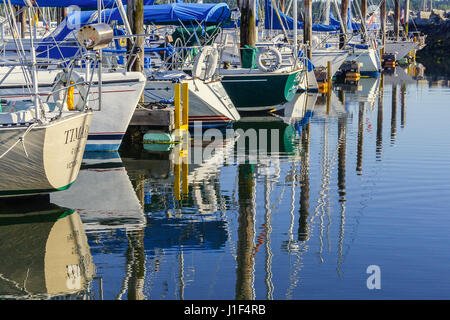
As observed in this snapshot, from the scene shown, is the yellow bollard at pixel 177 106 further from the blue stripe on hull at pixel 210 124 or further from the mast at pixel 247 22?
the mast at pixel 247 22

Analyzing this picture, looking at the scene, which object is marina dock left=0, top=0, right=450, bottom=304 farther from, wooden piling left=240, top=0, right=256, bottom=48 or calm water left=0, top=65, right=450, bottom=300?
wooden piling left=240, top=0, right=256, bottom=48

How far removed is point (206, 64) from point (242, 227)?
11962mm

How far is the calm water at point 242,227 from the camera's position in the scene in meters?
8.42

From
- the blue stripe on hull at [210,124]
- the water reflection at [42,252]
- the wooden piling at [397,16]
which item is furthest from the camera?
the wooden piling at [397,16]

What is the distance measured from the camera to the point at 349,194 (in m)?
13.2

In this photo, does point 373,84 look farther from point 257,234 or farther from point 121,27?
point 257,234

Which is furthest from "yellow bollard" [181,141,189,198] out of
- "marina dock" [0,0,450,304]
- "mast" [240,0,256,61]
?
"mast" [240,0,256,61]

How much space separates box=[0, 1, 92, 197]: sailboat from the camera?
11.6 m

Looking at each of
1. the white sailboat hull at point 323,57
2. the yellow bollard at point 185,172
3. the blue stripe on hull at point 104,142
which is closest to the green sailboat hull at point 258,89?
the yellow bollard at point 185,172

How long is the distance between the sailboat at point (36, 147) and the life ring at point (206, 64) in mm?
9391

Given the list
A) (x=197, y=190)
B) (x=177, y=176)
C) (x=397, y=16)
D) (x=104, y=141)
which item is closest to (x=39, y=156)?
(x=197, y=190)

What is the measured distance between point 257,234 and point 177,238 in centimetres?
114

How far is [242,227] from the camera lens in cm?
1098

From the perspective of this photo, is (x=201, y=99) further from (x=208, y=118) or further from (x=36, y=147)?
(x=36, y=147)
